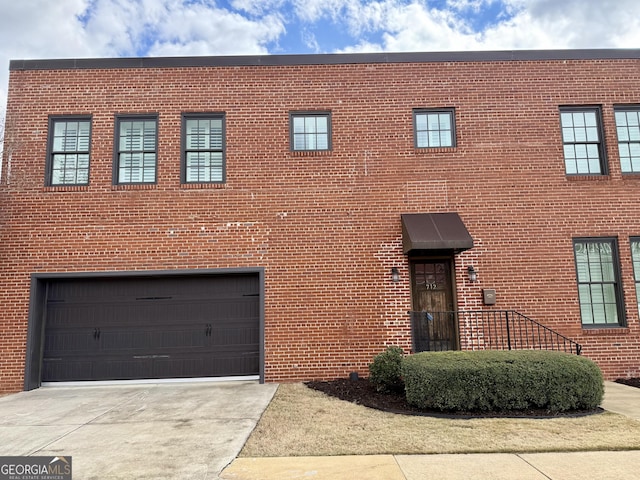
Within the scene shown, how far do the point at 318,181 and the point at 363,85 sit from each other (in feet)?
8.14

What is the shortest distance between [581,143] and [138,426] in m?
10.4

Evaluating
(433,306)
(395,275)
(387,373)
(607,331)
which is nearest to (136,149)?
(395,275)

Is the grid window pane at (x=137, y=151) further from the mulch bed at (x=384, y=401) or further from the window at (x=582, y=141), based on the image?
the window at (x=582, y=141)

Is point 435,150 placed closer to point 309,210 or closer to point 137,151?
point 309,210

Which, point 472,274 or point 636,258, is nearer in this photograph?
point 472,274

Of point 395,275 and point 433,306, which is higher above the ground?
point 395,275

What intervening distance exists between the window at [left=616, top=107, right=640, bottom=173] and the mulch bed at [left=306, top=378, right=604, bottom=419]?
610 cm

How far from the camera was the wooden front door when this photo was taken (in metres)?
9.41

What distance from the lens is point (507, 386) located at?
653 cm

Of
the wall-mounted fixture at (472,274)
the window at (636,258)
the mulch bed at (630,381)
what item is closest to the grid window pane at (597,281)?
the window at (636,258)

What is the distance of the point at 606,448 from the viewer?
16.3ft

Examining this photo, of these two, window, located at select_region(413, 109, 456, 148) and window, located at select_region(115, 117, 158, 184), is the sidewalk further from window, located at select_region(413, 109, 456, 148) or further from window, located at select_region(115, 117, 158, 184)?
window, located at select_region(115, 117, 158, 184)

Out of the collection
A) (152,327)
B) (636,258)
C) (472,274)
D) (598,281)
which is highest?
(636,258)

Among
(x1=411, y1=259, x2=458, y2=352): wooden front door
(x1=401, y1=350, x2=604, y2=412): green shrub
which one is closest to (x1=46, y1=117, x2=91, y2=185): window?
(x1=411, y1=259, x2=458, y2=352): wooden front door
